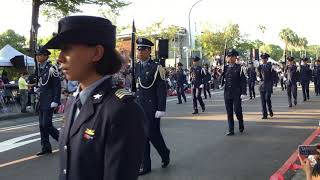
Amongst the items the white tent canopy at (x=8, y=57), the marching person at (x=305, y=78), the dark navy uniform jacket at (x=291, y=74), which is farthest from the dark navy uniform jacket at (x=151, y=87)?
the white tent canopy at (x=8, y=57)

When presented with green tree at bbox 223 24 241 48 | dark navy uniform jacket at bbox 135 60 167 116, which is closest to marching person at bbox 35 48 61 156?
dark navy uniform jacket at bbox 135 60 167 116

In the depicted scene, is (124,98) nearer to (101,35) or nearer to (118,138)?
(118,138)

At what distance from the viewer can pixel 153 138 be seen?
24.5ft

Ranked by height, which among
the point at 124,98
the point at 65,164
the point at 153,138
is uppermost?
the point at 124,98

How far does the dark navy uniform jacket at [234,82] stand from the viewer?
38.1 ft

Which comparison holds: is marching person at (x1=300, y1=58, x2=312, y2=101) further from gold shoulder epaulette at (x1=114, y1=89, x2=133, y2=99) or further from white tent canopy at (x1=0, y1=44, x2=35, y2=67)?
gold shoulder epaulette at (x1=114, y1=89, x2=133, y2=99)

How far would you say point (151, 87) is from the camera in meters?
7.49

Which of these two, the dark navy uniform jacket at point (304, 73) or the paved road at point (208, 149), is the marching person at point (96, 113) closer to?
the paved road at point (208, 149)

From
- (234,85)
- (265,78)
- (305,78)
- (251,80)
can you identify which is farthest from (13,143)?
(251,80)

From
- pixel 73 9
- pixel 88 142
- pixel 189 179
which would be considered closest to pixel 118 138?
pixel 88 142

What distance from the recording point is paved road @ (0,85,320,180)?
24.8ft

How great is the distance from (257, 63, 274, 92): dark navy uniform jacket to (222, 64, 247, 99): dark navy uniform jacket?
3.72m

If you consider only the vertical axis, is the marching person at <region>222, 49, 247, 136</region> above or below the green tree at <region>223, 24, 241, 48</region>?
below

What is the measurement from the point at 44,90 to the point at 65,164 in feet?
22.3
